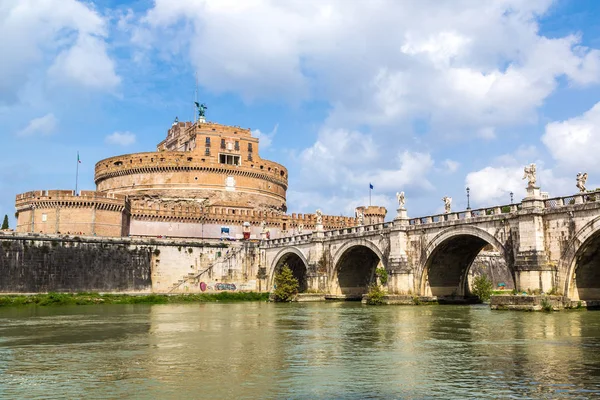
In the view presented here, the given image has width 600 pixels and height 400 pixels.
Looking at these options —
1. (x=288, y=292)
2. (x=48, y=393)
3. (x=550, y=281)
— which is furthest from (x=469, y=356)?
(x=288, y=292)

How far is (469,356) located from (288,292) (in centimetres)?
3952

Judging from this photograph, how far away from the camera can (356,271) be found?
59.6 m

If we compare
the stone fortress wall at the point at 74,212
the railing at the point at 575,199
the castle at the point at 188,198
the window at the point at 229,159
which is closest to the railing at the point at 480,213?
the railing at the point at 575,199

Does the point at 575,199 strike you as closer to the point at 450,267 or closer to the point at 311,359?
the point at 450,267

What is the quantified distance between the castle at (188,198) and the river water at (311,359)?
4269cm

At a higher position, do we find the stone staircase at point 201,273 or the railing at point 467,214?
the railing at point 467,214

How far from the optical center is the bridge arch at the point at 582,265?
113ft

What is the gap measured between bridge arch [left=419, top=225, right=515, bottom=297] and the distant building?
110 ft

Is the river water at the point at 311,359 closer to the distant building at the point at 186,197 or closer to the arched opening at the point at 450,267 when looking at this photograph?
the arched opening at the point at 450,267

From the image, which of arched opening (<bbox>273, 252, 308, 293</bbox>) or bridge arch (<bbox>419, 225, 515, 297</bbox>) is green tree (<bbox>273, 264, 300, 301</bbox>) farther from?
bridge arch (<bbox>419, 225, 515, 297</bbox>)

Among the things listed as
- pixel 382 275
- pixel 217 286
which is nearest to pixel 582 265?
pixel 382 275

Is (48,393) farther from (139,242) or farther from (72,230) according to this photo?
(72,230)

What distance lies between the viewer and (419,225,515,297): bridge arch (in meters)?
45.4

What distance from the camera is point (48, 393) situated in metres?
14.3
